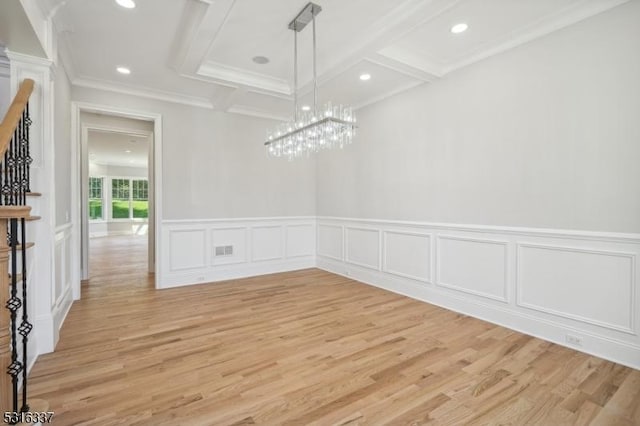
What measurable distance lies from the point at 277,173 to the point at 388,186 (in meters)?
2.22

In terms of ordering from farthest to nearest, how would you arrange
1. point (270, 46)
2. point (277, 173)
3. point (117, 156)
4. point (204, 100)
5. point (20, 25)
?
1. point (117, 156)
2. point (277, 173)
3. point (204, 100)
4. point (270, 46)
5. point (20, 25)

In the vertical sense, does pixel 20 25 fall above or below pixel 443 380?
above

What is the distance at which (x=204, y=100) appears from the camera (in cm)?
513

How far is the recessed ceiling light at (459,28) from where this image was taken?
3039 mm

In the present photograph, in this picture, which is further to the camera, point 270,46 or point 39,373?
point 270,46

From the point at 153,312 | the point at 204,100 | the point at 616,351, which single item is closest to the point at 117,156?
the point at 204,100

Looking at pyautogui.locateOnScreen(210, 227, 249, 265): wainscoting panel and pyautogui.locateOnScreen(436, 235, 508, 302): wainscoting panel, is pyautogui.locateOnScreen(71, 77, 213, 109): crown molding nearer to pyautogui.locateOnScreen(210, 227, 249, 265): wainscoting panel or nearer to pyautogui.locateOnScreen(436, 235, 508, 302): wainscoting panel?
pyautogui.locateOnScreen(210, 227, 249, 265): wainscoting panel

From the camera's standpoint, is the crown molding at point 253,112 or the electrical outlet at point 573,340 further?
the crown molding at point 253,112

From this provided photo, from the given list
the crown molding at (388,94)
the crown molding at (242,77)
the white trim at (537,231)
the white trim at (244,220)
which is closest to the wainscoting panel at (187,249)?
the white trim at (244,220)

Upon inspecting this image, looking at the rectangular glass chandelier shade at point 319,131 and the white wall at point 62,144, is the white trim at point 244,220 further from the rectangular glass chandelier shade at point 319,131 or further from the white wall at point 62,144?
the rectangular glass chandelier shade at point 319,131

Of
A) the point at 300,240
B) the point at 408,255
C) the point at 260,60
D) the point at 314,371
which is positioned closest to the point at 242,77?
the point at 260,60

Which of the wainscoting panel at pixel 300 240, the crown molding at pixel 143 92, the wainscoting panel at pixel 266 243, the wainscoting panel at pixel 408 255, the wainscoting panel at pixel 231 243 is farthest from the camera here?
the wainscoting panel at pixel 300 240

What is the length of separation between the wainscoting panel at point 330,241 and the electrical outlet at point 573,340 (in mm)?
3419

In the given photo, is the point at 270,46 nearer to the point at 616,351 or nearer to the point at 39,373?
the point at 39,373
